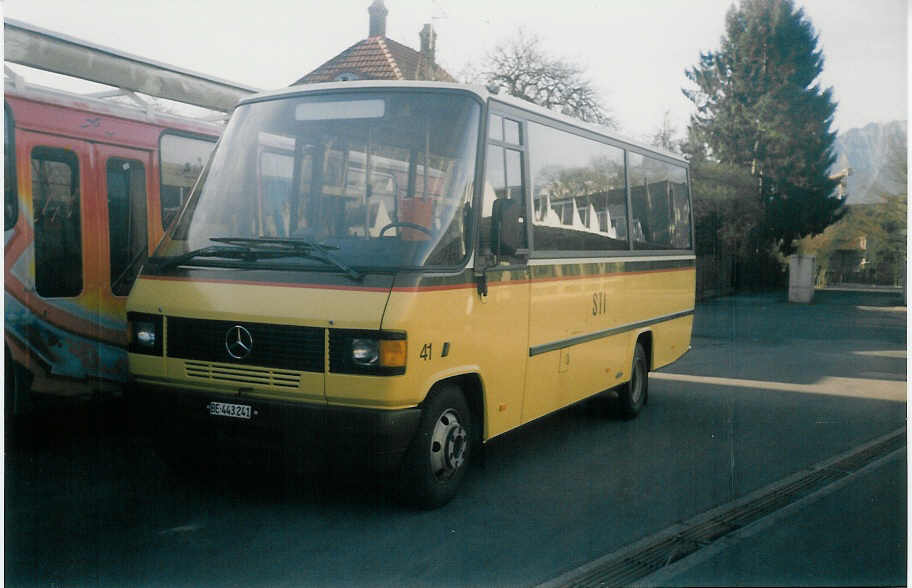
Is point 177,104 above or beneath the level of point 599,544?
above

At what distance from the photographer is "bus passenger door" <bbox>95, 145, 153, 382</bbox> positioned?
24.1 feet

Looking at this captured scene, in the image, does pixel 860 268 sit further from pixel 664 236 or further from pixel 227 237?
pixel 227 237

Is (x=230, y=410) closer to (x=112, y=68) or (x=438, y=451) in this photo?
(x=438, y=451)

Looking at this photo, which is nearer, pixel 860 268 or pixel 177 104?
pixel 177 104

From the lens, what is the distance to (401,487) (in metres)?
5.64

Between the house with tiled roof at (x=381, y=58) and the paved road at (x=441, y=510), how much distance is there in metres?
3.65

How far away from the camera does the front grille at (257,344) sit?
530cm

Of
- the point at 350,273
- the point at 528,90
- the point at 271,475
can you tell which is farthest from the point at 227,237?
the point at 528,90

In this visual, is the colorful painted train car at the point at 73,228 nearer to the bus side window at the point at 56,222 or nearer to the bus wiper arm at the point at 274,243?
the bus side window at the point at 56,222

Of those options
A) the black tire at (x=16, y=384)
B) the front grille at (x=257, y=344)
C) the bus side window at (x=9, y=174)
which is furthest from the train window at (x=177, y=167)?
the front grille at (x=257, y=344)

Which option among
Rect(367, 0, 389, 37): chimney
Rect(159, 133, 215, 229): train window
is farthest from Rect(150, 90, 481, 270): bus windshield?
Rect(367, 0, 389, 37): chimney

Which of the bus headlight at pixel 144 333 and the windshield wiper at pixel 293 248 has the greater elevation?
the windshield wiper at pixel 293 248

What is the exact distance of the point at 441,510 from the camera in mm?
5840

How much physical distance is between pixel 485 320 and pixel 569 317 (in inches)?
60.5
